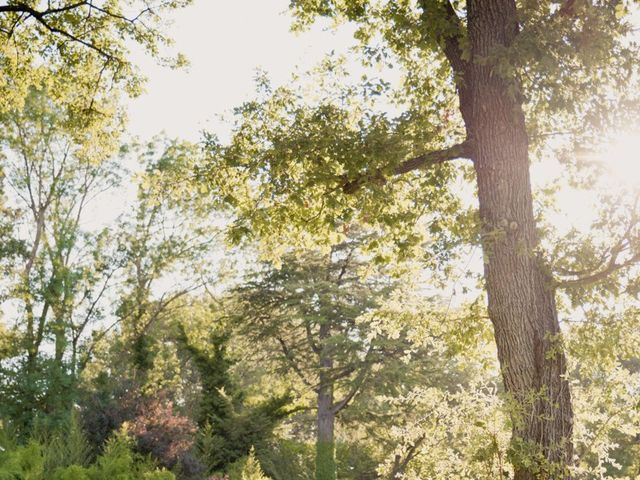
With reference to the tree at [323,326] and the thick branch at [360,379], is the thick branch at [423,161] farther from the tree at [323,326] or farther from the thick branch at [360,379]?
the thick branch at [360,379]

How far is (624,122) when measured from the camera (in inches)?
247

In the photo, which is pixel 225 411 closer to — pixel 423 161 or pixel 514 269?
pixel 423 161

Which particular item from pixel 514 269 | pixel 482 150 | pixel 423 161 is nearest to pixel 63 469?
pixel 423 161

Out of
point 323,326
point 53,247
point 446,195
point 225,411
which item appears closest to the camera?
point 446,195

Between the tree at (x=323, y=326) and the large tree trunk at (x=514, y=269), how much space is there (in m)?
11.9

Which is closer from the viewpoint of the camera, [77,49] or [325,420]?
[77,49]

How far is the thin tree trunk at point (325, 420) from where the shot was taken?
59.9 ft

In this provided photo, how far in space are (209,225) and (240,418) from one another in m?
9.64

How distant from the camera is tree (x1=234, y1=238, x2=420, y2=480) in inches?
729

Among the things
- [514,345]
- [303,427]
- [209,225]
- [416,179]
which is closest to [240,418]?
[209,225]

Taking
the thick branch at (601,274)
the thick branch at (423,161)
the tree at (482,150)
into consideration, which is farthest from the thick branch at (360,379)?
the thick branch at (601,274)

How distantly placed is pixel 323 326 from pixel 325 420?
294cm

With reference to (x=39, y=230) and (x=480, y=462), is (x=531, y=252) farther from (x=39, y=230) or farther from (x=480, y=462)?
(x=39, y=230)

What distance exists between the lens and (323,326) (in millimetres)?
20547
